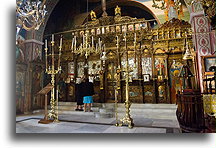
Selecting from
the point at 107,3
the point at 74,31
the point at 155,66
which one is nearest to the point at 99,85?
the point at 155,66

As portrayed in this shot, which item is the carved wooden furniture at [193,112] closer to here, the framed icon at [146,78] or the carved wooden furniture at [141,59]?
the carved wooden furniture at [141,59]

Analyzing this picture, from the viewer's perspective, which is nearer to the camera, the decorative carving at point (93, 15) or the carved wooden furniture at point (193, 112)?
the carved wooden furniture at point (193, 112)

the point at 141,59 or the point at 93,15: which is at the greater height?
the point at 93,15

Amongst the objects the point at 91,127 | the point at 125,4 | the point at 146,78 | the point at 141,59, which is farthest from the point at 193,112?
the point at 125,4

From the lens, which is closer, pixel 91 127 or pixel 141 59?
pixel 91 127

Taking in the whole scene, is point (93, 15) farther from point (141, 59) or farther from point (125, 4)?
point (141, 59)

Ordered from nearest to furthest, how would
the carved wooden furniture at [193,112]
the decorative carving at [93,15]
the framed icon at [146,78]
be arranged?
the carved wooden furniture at [193,112], the framed icon at [146,78], the decorative carving at [93,15]

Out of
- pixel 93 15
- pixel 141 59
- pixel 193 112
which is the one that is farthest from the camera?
pixel 93 15

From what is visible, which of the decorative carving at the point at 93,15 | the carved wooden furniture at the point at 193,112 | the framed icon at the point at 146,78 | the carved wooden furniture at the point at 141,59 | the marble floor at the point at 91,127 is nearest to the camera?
the carved wooden furniture at the point at 193,112

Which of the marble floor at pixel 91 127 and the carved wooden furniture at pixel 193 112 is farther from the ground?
the carved wooden furniture at pixel 193 112

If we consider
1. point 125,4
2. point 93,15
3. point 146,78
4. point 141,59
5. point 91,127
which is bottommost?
point 91,127

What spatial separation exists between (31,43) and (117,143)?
4.42m

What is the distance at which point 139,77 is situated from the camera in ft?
21.1

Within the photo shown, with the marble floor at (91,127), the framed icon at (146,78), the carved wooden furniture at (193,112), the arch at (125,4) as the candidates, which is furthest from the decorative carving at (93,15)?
the carved wooden furniture at (193,112)
